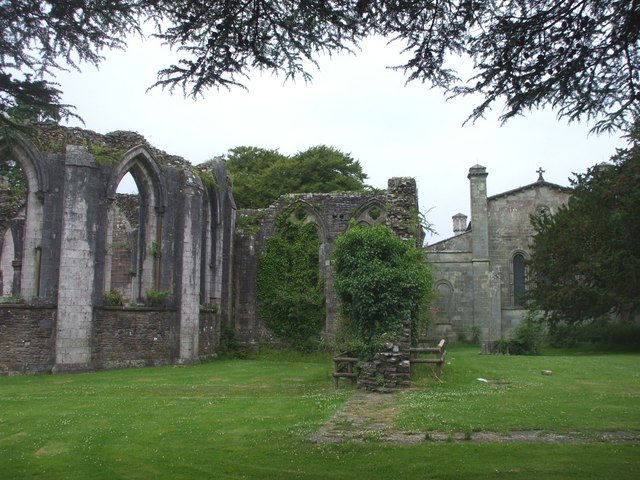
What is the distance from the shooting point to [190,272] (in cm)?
2247

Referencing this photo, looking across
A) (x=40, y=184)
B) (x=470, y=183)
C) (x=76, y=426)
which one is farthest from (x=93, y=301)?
(x=470, y=183)

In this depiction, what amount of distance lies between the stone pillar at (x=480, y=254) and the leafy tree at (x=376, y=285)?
69.1 feet

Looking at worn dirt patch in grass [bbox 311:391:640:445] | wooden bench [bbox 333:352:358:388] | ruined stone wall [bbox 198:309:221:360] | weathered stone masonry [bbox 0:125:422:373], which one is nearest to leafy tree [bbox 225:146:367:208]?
weathered stone masonry [bbox 0:125:422:373]

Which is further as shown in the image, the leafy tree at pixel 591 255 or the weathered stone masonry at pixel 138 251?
the leafy tree at pixel 591 255

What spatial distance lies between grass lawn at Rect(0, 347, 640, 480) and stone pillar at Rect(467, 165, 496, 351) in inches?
797

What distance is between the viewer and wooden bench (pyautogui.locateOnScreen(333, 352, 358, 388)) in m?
14.8

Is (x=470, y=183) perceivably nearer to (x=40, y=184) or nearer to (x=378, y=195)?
(x=378, y=195)

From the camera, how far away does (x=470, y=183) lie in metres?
39.7

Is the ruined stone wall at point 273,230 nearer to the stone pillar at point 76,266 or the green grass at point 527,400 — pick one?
the stone pillar at point 76,266

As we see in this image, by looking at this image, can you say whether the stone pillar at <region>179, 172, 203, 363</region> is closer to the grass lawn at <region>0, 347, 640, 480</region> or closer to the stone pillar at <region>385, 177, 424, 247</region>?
the grass lawn at <region>0, 347, 640, 480</region>

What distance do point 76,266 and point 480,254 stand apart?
2469cm

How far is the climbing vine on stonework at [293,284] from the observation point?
87.8 ft

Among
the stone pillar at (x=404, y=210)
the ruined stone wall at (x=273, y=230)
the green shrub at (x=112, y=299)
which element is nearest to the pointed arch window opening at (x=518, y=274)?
the ruined stone wall at (x=273, y=230)

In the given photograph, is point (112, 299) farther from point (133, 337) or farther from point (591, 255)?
point (591, 255)
